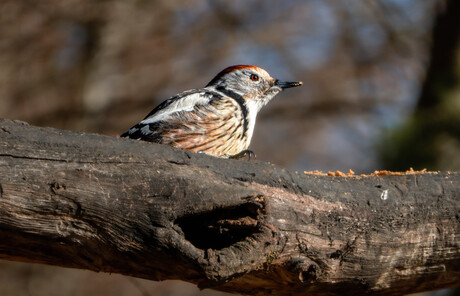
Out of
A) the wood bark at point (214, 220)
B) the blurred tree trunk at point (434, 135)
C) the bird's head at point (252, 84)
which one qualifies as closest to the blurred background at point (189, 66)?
the blurred tree trunk at point (434, 135)

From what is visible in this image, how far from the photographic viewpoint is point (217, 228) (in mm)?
3115

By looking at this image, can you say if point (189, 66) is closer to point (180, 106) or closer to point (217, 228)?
point (180, 106)

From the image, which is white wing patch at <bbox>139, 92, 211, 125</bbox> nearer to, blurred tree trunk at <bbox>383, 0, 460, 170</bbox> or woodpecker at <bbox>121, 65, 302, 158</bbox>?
woodpecker at <bbox>121, 65, 302, 158</bbox>

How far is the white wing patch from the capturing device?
4984 mm

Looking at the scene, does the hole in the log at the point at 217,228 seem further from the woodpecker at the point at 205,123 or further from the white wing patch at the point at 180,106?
the white wing patch at the point at 180,106

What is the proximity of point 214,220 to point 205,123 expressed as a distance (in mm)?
Answer: 1979

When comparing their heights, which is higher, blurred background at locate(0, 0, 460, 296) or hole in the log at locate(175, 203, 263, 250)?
blurred background at locate(0, 0, 460, 296)

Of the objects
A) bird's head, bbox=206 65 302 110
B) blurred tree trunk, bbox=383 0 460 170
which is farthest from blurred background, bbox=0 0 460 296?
bird's head, bbox=206 65 302 110

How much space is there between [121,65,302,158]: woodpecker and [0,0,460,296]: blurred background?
A: 208 inches

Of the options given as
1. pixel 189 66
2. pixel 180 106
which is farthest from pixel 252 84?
pixel 189 66

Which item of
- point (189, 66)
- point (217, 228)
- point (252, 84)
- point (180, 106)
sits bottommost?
point (217, 228)

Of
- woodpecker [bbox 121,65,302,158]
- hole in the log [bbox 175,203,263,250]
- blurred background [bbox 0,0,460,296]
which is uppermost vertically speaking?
blurred background [bbox 0,0,460,296]

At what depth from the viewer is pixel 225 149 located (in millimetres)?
5141

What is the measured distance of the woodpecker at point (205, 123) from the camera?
191 inches
